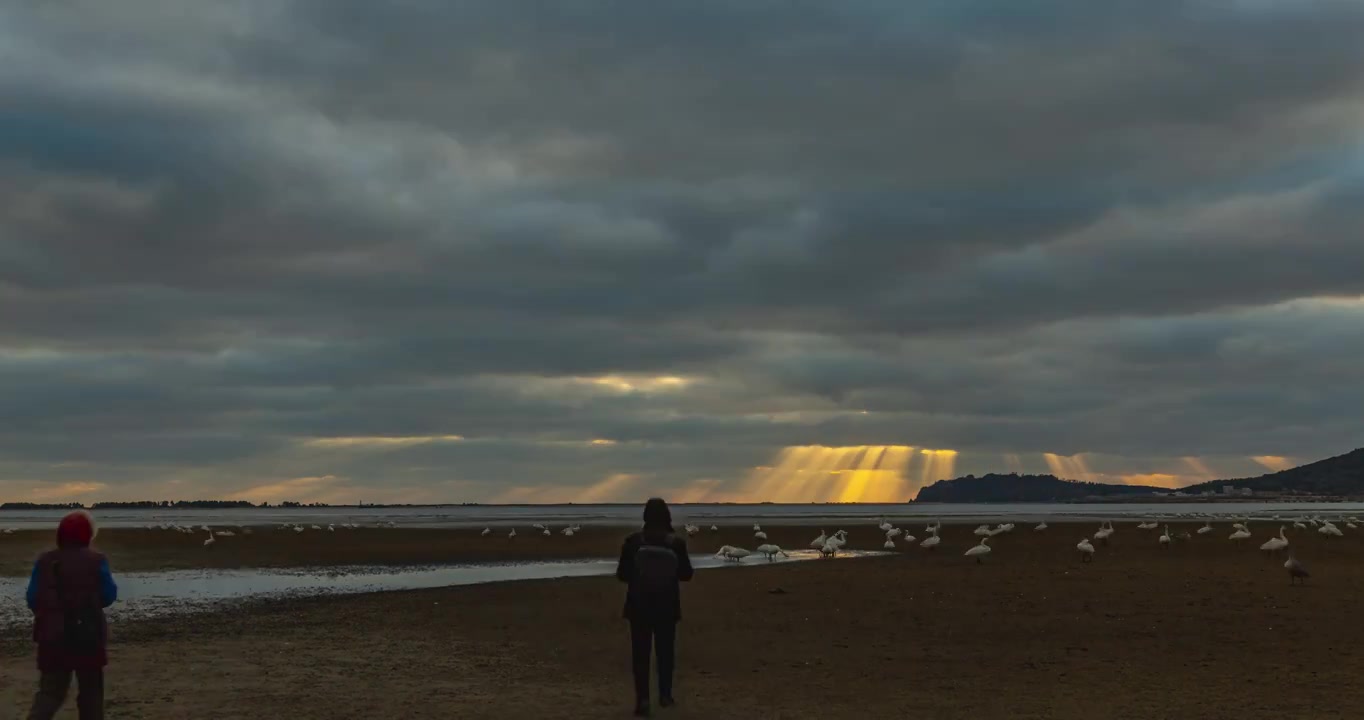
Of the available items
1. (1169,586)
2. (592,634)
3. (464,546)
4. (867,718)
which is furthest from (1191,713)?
(464,546)

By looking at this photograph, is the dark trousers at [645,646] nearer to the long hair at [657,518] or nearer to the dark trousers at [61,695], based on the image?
the long hair at [657,518]

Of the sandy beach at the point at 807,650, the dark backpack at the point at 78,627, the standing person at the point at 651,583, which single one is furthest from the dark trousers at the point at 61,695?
the standing person at the point at 651,583

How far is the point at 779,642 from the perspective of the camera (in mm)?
20094

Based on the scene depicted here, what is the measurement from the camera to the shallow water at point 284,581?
29.0m

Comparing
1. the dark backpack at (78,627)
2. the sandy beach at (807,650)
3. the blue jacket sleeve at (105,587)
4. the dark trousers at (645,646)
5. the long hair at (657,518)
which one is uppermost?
the long hair at (657,518)

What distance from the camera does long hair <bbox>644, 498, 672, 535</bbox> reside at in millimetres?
12891

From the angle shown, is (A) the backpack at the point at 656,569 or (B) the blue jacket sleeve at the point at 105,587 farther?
(A) the backpack at the point at 656,569

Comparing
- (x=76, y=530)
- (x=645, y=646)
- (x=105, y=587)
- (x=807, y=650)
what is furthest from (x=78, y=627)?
(x=807, y=650)

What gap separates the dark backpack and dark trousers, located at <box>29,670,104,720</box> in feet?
0.92

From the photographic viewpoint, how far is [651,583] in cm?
1279

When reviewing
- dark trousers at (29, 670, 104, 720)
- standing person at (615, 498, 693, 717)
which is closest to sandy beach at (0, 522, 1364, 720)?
standing person at (615, 498, 693, 717)

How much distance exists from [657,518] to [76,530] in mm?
6071

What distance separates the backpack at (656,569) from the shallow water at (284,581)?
58.2 ft

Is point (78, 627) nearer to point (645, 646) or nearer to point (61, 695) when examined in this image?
point (61, 695)
